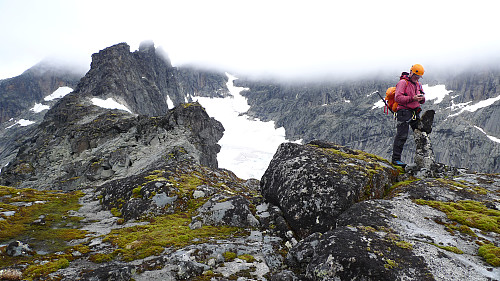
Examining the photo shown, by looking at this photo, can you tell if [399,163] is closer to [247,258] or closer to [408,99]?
[408,99]

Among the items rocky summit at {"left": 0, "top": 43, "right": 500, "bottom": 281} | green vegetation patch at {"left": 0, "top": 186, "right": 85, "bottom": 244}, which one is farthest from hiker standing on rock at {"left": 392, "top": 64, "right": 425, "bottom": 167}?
green vegetation patch at {"left": 0, "top": 186, "right": 85, "bottom": 244}

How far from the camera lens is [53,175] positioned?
55.5 metres

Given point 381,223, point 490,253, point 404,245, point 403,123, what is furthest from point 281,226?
point 403,123

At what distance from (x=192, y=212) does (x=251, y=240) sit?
6122 mm

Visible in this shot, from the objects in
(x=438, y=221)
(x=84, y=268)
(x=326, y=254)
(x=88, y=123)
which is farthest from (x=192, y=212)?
(x=88, y=123)

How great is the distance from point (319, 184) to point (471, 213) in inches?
244

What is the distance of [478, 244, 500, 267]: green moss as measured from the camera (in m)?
6.89

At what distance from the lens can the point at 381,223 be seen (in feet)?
30.0

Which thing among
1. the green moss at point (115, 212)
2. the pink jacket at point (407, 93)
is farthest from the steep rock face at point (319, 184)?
the green moss at point (115, 212)

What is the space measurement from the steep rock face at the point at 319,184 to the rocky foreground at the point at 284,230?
0.20 ft

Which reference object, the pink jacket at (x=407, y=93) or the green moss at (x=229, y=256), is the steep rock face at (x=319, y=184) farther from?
the pink jacket at (x=407, y=93)

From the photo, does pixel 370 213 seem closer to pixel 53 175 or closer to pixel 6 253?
pixel 6 253

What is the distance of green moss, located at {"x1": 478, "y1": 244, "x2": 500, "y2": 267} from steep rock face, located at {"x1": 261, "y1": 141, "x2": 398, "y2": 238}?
4686 mm

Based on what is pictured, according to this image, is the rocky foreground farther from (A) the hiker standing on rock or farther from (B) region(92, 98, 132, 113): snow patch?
(B) region(92, 98, 132, 113): snow patch
